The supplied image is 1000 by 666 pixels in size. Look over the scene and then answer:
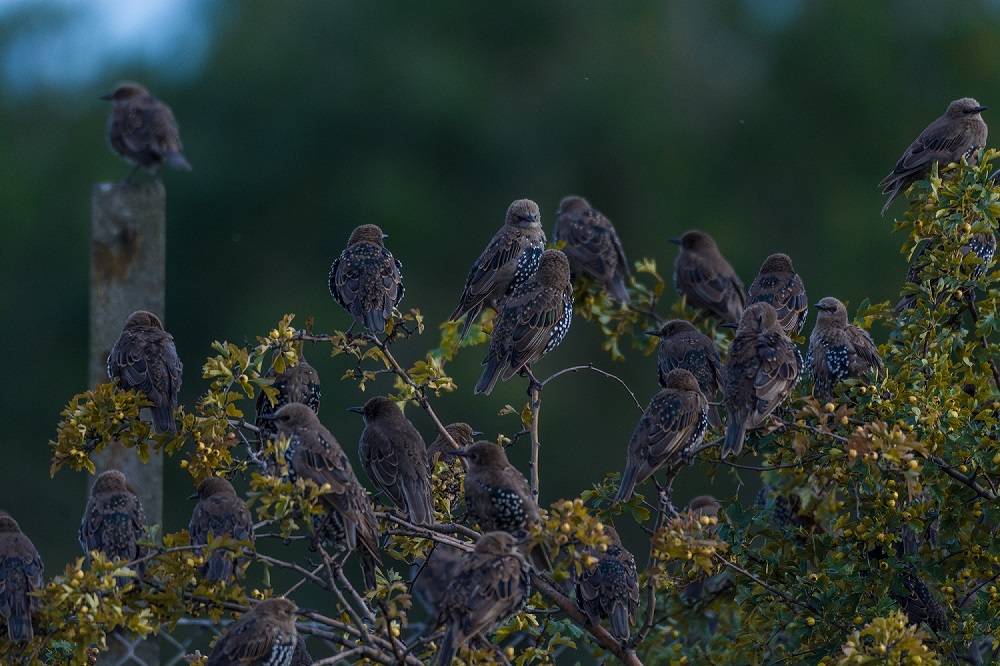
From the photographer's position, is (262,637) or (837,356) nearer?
(262,637)

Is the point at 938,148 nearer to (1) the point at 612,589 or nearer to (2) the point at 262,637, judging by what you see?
(1) the point at 612,589

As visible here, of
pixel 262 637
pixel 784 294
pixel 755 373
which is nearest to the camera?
pixel 262 637

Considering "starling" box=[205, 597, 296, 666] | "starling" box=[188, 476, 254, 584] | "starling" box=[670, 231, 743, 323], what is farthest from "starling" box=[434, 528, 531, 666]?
"starling" box=[670, 231, 743, 323]

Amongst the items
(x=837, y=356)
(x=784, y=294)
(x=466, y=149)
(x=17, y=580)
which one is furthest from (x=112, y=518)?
(x=466, y=149)

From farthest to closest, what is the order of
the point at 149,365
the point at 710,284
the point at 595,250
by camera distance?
1. the point at 710,284
2. the point at 595,250
3. the point at 149,365

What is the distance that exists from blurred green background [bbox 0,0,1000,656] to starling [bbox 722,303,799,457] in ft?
49.7

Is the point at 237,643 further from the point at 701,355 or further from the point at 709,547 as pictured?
the point at 701,355

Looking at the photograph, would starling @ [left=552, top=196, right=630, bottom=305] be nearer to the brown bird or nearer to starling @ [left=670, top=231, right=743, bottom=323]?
starling @ [left=670, top=231, right=743, bottom=323]

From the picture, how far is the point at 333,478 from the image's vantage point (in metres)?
5.35

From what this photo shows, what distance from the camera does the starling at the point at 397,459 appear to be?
6.01 metres

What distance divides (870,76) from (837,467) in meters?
21.6

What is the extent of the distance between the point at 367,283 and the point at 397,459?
3.55 ft

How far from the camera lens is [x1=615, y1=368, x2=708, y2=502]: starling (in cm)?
595

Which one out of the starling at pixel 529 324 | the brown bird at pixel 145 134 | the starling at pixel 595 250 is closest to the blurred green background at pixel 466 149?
the brown bird at pixel 145 134
